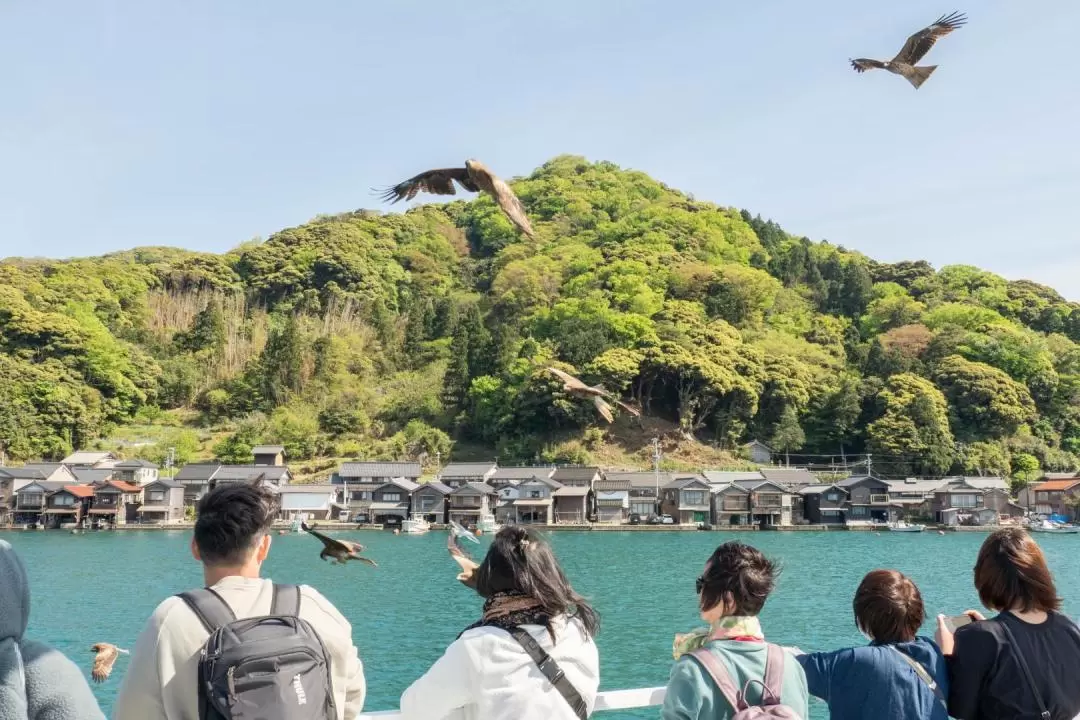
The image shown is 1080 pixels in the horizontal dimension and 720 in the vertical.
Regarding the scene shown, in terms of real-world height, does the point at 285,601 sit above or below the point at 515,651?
above

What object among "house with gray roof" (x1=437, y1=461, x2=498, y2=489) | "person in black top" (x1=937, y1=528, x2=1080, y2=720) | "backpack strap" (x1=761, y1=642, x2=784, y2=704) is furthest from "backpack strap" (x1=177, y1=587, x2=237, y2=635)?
"house with gray roof" (x1=437, y1=461, x2=498, y2=489)

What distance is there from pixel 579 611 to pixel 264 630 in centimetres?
85

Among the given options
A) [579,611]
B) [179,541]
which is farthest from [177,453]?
[579,611]

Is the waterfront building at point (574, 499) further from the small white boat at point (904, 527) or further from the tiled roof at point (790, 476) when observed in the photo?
the small white boat at point (904, 527)

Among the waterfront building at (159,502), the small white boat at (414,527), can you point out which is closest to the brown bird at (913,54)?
the small white boat at (414,527)

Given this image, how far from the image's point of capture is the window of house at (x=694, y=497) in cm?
5016

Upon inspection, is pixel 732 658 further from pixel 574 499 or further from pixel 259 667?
pixel 574 499

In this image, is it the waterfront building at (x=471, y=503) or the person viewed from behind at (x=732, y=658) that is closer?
the person viewed from behind at (x=732, y=658)

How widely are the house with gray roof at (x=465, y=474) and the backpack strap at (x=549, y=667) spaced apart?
1989 inches

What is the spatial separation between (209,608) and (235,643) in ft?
0.43

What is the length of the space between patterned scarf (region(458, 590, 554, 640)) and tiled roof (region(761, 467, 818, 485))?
52224 mm

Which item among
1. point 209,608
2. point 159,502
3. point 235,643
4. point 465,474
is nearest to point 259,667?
point 235,643

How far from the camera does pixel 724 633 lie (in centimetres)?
231

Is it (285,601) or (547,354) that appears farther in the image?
(547,354)
